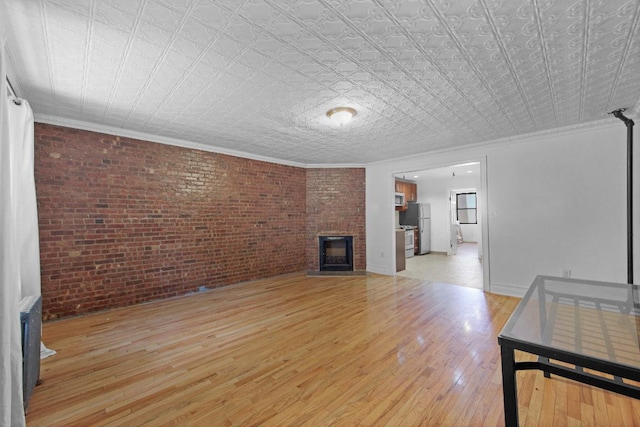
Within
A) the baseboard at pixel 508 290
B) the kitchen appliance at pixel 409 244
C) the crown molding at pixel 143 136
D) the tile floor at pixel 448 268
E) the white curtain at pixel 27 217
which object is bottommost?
the tile floor at pixel 448 268

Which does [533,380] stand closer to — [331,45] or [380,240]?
[331,45]

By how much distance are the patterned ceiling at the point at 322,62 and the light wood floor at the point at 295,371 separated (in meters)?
2.43

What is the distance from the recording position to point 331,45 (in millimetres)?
1837

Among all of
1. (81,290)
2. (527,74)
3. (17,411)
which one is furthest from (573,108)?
(81,290)

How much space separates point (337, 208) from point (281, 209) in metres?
1.26

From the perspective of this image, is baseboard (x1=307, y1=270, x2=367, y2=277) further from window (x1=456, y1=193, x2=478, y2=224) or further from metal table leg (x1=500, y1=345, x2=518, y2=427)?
window (x1=456, y1=193, x2=478, y2=224)

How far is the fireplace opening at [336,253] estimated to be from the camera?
5.89 meters

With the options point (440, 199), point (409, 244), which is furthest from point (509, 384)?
point (440, 199)

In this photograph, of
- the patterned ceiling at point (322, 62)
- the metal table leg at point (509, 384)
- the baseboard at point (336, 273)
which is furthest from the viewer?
the baseboard at point (336, 273)

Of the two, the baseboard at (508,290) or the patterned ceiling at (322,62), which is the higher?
the patterned ceiling at (322,62)

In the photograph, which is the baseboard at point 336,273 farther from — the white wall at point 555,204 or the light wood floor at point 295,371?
the white wall at point 555,204

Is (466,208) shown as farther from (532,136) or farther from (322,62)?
(322,62)

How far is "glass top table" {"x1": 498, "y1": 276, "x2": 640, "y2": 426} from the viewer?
3.35 ft

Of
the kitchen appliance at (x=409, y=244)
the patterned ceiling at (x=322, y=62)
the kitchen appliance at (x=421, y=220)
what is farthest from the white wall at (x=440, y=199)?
the patterned ceiling at (x=322, y=62)
